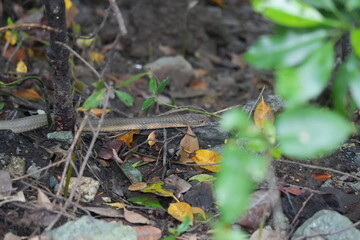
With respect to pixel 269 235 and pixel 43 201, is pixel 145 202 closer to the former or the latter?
pixel 43 201

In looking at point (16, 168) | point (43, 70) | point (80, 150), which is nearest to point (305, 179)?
point (80, 150)

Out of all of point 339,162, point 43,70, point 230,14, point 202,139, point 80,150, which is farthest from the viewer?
point 230,14

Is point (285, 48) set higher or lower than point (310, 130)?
higher

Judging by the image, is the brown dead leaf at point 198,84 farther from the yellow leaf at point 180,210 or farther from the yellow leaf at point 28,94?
the yellow leaf at point 180,210

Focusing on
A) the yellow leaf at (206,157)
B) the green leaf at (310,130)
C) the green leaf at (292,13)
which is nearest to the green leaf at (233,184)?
the green leaf at (310,130)

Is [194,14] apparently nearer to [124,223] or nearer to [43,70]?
[43,70]

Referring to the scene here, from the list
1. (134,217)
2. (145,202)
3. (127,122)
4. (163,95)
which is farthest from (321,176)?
(163,95)
